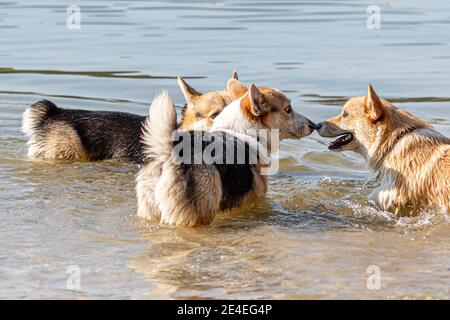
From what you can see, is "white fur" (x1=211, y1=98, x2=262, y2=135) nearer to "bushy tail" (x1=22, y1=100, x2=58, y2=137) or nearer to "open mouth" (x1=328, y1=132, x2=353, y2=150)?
"open mouth" (x1=328, y1=132, x2=353, y2=150)

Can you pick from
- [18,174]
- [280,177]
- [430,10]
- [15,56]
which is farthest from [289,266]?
[430,10]

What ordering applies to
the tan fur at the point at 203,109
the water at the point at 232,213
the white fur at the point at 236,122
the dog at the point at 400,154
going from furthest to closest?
the tan fur at the point at 203,109, the white fur at the point at 236,122, the dog at the point at 400,154, the water at the point at 232,213

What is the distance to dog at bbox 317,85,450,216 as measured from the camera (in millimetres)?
6066

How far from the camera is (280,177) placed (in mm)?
7297

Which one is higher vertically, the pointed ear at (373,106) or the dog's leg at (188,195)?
the pointed ear at (373,106)

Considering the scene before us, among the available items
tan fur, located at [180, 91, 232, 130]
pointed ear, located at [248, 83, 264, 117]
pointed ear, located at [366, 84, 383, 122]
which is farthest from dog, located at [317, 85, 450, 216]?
tan fur, located at [180, 91, 232, 130]

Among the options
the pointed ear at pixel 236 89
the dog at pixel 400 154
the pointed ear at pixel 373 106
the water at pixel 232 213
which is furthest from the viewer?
the pointed ear at pixel 236 89

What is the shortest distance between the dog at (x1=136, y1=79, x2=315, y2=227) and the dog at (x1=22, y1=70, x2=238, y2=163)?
113 centimetres

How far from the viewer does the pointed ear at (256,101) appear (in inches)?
246

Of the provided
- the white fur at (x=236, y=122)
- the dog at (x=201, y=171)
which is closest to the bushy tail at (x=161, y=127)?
the dog at (x=201, y=171)

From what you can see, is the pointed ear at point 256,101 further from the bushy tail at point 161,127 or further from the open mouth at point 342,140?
the bushy tail at point 161,127

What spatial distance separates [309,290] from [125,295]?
962 millimetres

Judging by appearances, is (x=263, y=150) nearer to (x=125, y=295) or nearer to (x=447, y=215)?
(x=447, y=215)

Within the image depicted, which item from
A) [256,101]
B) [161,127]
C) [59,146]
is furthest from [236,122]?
[59,146]
